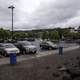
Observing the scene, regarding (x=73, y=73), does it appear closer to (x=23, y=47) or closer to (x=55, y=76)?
(x=55, y=76)

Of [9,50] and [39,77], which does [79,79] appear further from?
[9,50]

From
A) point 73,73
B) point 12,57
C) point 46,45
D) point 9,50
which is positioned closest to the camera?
point 73,73

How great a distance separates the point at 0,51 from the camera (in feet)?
89.8

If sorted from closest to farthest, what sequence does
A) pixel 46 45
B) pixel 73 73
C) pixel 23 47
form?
1. pixel 73 73
2. pixel 23 47
3. pixel 46 45

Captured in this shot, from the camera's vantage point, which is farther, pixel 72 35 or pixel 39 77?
pixel 72 35

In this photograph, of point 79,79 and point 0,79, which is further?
point 0,79

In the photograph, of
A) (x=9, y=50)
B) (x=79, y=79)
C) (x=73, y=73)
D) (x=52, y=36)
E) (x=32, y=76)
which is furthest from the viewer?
(x=52, y=36)

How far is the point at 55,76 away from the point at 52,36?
86694 millimetres

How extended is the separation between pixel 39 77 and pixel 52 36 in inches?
3424

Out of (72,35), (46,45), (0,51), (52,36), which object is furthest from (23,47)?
(72,35)

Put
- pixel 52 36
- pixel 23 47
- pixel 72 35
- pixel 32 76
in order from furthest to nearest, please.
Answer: pixel 72 35 < pixel 52 36 < pixel 23 47 < pixel 32 76

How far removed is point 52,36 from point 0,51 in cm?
7238

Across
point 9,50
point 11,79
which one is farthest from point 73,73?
point 9,50

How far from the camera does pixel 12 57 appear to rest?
60.2ft
